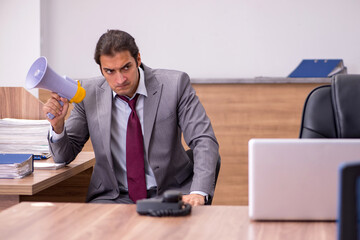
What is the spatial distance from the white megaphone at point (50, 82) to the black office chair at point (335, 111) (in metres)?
0.90

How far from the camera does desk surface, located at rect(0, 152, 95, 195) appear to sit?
1.67 m

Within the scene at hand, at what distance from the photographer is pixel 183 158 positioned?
87.6 inches

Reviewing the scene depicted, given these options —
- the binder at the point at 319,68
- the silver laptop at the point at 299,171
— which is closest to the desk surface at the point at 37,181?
the silver laptop at the point at 299,171

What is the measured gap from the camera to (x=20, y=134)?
221cm

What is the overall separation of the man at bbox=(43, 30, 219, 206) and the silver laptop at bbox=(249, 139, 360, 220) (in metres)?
0.87

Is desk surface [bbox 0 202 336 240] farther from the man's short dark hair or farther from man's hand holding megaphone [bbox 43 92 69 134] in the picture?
the man's short dark hair

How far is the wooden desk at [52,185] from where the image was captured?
65.9 inches

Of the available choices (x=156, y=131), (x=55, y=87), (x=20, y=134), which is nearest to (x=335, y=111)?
(x=156, y=131)

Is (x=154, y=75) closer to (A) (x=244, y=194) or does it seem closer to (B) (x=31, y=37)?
(A) (x=244, y=194)

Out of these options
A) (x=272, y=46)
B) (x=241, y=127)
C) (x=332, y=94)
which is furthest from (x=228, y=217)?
(x=272, y=46)

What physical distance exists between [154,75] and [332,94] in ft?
2.82

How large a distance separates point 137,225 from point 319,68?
287 cm

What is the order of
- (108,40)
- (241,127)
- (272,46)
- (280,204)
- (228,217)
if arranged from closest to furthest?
1. (280,204)
2. (228,217)
3. (108,40)
4. (241,127)
5. (272,46)

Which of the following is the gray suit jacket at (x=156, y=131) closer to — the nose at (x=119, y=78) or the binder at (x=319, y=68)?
the nose at (x=119, y=78)
